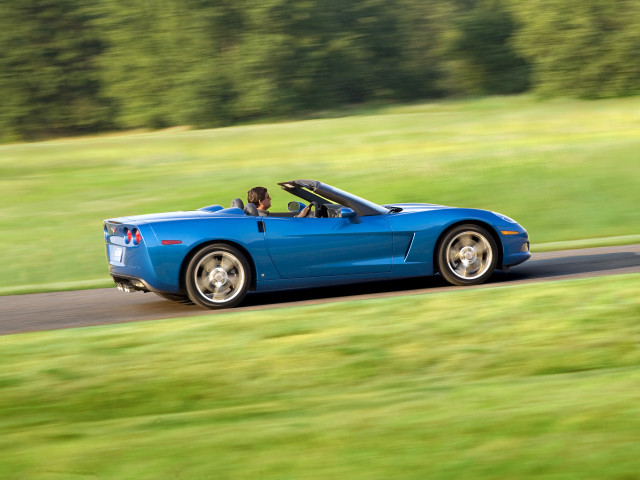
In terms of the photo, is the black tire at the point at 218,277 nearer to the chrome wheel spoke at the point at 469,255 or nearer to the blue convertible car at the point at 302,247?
the blue convertible car at the point at 302,247

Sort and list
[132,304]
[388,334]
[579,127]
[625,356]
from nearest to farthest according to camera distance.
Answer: [625,356] < [388,334] < [132,304] < [579,127]

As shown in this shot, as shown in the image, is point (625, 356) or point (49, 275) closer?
point (625, 356)

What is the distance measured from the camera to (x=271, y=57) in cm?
4331

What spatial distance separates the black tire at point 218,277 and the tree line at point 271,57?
34.7 m

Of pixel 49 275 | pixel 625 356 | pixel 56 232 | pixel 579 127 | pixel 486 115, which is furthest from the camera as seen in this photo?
pixel 486 115

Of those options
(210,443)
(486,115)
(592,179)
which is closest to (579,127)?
(486,115)

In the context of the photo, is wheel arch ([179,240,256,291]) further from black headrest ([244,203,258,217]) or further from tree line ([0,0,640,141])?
tree line ([0,0,640,141])

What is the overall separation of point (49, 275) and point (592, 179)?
11.1 metres

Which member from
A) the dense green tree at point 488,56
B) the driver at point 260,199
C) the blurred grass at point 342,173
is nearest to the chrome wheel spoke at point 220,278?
the driver at point 260,199

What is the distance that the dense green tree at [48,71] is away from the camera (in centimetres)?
4831

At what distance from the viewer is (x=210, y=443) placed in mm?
4648

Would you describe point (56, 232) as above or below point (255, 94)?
below

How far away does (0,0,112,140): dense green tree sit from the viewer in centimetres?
4831

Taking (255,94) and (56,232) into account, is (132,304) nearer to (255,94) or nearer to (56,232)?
(56,232)
